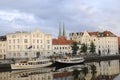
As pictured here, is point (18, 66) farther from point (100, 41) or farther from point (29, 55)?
point (100, 41)

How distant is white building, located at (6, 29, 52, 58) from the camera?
336 ft

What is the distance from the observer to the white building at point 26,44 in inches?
4033

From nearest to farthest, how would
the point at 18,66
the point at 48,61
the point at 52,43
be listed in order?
1. the point at 18,66
2. the point at 48,61
3. the point at 52,43

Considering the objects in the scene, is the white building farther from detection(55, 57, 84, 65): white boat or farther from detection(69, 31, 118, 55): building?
detection(69, 31, 118, 55): building

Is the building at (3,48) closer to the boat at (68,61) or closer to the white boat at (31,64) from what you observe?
the boat at (68,61)

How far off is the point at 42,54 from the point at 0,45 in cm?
1375

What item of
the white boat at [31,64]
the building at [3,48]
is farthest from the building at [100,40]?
the white boat at [31,64]

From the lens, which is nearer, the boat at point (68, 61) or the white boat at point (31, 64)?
the white boat at point (31, 64)

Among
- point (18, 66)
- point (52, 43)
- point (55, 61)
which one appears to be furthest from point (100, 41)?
point (18, 66)

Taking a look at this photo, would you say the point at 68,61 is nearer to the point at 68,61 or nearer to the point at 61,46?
the point at 68,61

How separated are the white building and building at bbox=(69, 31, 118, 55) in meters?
33.2

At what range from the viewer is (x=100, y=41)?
457ft

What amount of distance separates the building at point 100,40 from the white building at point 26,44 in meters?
33.2

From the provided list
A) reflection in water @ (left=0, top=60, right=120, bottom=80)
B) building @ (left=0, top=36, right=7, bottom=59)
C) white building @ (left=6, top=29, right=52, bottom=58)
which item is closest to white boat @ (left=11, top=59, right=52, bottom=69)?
reflection in water @ (left=0, top=60, right=120, bottom=80)
